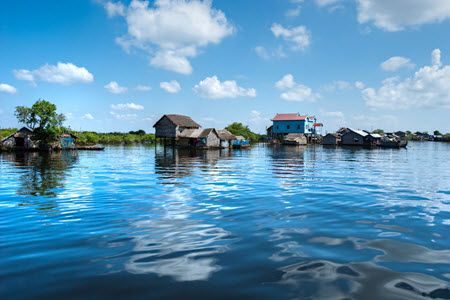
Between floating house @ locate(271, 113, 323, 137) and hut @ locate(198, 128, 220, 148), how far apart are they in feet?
115

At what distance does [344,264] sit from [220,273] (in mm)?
2519

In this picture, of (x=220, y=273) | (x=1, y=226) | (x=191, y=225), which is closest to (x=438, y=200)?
(x=191, y=225)

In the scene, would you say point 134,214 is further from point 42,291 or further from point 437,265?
point 437,265

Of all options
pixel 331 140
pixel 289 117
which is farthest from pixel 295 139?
pixel 331 140

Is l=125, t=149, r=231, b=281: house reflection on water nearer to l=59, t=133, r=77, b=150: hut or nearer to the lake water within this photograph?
the lake water

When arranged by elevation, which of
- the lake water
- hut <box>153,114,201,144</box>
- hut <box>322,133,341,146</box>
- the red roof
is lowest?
the lake water

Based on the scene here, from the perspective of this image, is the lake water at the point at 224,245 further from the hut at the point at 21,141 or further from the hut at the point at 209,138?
the hut at the point at 209,138

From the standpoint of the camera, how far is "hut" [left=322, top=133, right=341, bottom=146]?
288 feet

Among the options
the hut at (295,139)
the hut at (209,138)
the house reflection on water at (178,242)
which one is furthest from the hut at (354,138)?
the house reflection on water at (178,242)

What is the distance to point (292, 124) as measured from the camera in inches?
3600

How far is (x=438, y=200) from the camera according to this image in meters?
13.4

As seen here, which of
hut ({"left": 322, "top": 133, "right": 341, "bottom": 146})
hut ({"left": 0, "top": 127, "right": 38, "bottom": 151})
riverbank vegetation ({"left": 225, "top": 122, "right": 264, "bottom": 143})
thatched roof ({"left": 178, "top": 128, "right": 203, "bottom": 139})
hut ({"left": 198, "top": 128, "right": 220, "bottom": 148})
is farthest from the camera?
riverbank vegetation ({"left": 225, "top": 122, "right": 264, "bottom": 143})

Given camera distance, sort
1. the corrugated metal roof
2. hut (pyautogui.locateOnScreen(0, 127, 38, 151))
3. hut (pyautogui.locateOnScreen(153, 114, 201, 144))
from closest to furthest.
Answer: hut (pyautogui.locateOnScreen(0, 127, 38, 151)) → hut (pyautogui.locateOnScreen(153, 114, 201, 144)) → the corrugated metal roof

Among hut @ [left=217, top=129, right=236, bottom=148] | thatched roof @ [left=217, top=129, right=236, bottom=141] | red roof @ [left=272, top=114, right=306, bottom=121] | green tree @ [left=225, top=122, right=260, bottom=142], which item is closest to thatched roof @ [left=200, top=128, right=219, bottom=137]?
thatched roof @ [left=217, top=129, right=236, bottom=141]
